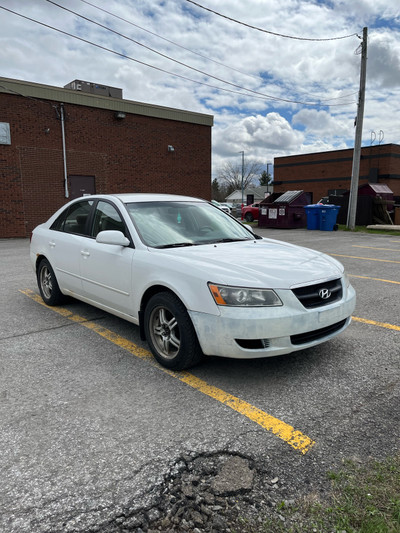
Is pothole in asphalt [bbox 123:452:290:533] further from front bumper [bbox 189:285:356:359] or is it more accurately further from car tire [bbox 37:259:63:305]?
car tire [bbox 37:259:63:305]

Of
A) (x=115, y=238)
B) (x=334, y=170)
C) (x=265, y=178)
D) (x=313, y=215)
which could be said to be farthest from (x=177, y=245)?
(x=265, y=178)

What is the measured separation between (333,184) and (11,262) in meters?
30.7

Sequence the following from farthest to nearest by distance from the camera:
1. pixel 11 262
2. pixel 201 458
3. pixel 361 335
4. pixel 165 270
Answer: pixel 11 262 < pixel 361 335 < pixel 165 270 < pixel 201 458

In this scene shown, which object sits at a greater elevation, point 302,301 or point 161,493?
point 302,301

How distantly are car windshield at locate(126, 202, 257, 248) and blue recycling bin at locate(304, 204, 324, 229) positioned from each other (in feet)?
48.5

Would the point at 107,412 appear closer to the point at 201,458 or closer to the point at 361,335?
the point at 201,458

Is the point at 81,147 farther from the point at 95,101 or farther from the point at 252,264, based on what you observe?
the point at 252,264

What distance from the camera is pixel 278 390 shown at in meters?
3.12

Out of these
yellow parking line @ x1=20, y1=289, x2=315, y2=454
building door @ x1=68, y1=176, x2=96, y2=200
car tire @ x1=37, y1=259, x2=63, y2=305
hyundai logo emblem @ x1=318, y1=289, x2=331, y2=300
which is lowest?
yellow parking line @ x1=20, y1=289, x2=315, y2=454

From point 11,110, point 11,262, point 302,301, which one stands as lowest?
point 11,262

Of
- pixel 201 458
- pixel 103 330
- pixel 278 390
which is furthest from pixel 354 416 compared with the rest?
pixel 103 330

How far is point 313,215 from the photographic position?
1891 cm

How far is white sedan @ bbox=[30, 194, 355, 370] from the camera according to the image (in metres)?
3.07

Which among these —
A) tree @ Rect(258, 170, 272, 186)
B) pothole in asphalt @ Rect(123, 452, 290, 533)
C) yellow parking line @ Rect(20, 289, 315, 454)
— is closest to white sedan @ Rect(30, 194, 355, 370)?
yellow parking line @ Rect(20, 289, 315, 454)
